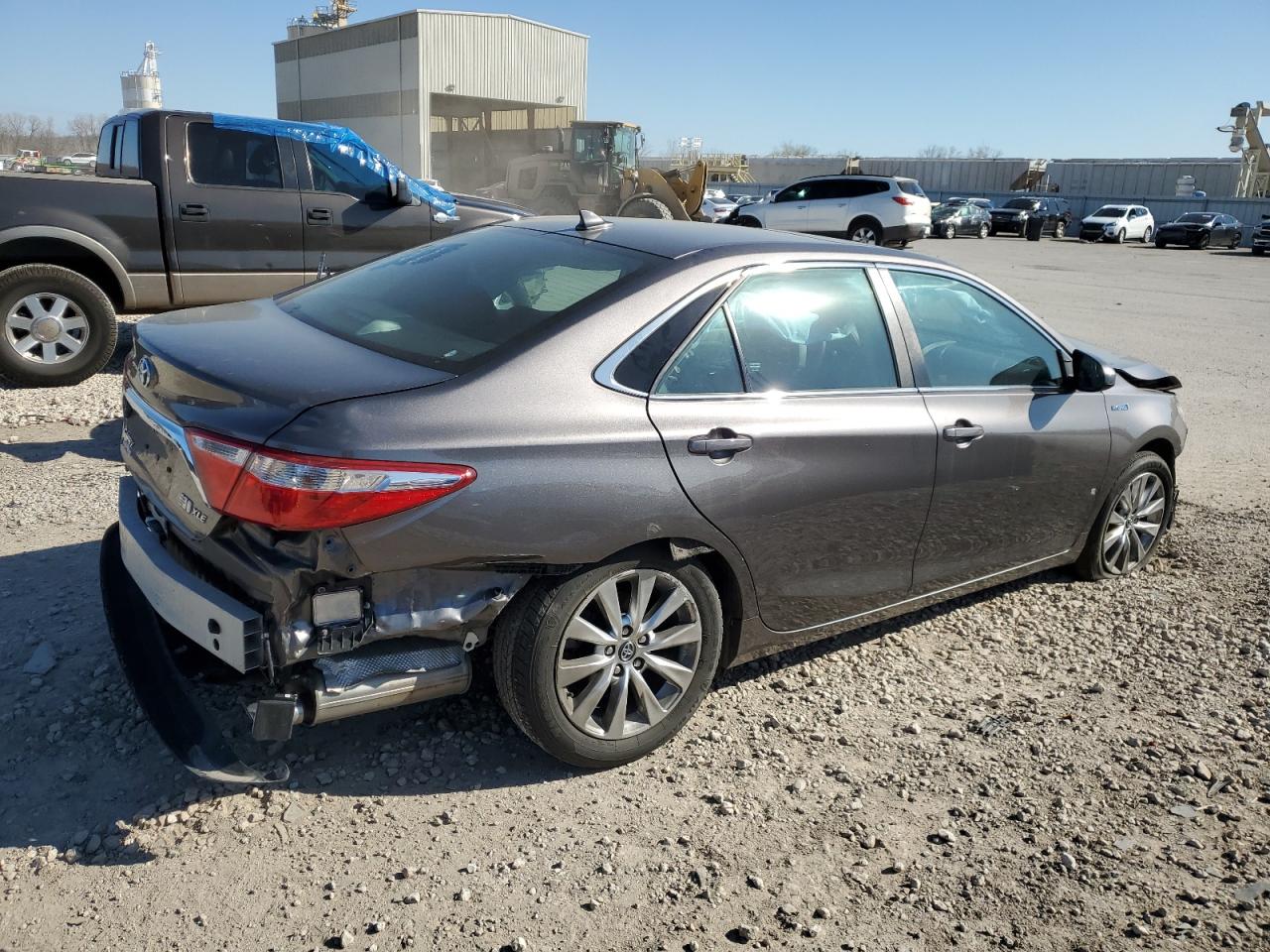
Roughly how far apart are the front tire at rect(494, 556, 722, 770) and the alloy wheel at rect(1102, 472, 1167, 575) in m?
2.54

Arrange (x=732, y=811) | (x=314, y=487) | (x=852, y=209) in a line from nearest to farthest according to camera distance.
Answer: (x=314, y=487) → (x=732, y=811) → (x=852, y=209)

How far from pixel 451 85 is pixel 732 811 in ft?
133

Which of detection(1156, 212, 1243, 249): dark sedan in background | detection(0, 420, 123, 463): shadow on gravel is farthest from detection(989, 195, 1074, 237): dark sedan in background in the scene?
detection(0, 420, 123, 463): shadow on gravel

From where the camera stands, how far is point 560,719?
116 inches

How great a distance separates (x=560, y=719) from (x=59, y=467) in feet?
13.6

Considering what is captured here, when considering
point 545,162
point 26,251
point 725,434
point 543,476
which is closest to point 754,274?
point 725,434

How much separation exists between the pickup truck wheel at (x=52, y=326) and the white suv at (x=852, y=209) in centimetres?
1865

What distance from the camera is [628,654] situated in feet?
10.00

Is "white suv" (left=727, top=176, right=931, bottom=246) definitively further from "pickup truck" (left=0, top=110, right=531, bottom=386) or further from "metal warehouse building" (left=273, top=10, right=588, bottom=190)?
"pickup truck" (left=0, top=110, right=531, bottom=386)

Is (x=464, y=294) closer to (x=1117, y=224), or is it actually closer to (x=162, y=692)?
(x=162, y=692)

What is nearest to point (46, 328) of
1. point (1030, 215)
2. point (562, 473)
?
point (562, 473)

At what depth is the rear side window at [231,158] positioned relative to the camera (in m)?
7.60

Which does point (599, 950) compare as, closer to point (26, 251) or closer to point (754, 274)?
point (754, 274)

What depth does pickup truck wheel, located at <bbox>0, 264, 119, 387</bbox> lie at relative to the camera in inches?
272
